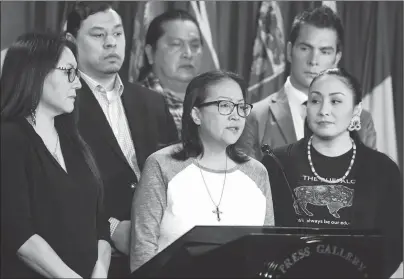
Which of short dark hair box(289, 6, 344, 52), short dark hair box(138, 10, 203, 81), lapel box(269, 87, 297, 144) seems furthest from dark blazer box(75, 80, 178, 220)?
short dark hair box(289, 6, 344, 52)

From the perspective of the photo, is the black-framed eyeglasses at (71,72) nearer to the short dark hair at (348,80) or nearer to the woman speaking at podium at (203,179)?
the woman speaking at podium at (203,179)

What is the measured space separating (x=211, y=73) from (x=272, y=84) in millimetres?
539

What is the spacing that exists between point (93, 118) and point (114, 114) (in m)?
0.10

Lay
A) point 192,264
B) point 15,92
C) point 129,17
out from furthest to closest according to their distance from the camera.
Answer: point 129,17 < point 15,92 < point 192,264

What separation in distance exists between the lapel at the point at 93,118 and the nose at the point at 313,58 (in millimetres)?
917

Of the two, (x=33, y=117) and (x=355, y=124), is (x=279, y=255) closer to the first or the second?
(x=33, y=117)

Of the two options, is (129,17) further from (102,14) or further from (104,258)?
(104,258)

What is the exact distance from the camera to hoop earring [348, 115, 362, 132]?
299 centimetres

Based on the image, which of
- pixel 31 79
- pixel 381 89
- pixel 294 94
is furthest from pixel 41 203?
pixel 381 89

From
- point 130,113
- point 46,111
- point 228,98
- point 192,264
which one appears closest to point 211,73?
point 228,98

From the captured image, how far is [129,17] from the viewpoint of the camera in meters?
3.13

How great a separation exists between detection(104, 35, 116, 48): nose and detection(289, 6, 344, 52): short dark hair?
79 cm

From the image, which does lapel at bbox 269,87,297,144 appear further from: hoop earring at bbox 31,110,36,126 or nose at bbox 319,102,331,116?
hoop earring at bbox 31,110,36,126

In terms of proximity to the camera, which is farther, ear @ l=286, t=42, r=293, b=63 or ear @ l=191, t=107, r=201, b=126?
ear @ l=286, t=42, r=293, b=63
